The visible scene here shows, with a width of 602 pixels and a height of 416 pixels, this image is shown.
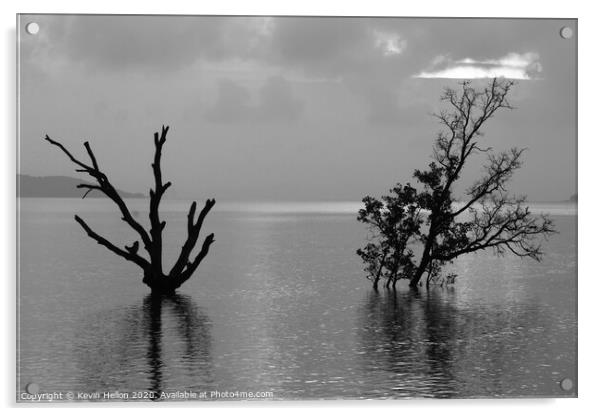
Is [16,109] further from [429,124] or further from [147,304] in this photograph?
[429,124]

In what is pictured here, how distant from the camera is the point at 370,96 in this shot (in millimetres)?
11141

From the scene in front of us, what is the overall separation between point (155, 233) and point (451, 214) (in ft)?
14.2

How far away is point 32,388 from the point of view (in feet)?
31.5

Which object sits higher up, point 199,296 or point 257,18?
point 257,18

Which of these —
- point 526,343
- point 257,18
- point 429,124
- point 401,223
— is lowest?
point 526,343

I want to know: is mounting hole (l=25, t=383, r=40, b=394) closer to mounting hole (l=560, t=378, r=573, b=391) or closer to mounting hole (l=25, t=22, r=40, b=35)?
mounting hole (l=25, t=22, r=40, b=35)

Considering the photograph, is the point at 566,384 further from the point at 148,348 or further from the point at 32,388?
the point at 32,388

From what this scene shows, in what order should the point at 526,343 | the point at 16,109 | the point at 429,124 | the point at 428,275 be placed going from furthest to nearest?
the point at 428,275 < the point at 429,124 < the point at 526,343 < the point at 16,109

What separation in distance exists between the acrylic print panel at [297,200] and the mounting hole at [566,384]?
19 millimetres

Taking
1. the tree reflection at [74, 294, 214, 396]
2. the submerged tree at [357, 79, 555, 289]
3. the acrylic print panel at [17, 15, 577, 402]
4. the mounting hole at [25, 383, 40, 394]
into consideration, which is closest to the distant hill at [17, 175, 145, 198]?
the acrylic print panel at [17, 15, 577, 402]

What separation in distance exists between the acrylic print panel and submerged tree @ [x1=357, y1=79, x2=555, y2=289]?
3cm

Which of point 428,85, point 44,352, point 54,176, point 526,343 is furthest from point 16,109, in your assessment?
point 526,343

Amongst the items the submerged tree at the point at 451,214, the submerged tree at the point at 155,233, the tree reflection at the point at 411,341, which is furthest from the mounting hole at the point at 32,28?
the tree reflection at the point at 411,341

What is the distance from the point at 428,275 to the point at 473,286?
3.96 ft
